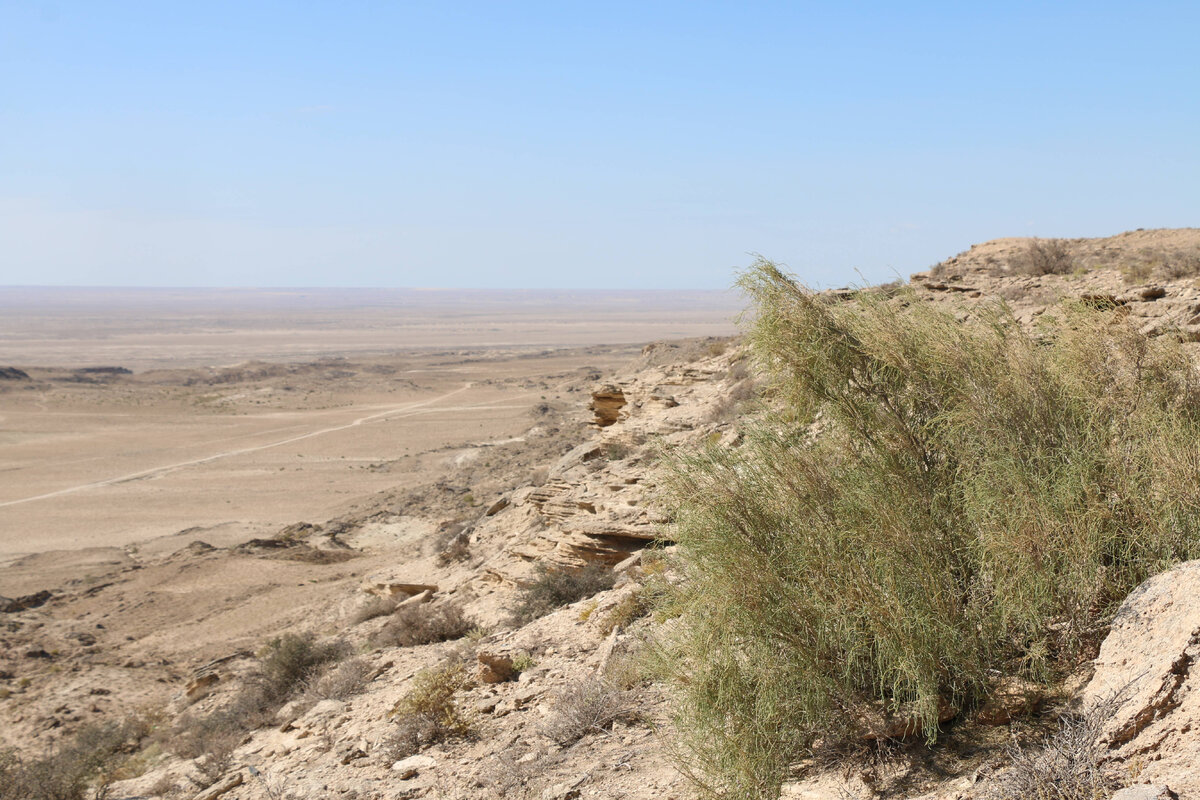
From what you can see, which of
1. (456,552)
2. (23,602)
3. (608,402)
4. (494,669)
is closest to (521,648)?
(494,669)

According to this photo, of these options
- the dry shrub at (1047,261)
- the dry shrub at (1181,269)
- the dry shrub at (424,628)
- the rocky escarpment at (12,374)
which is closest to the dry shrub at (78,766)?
the dry shrub at (424,628)

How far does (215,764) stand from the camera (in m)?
10.2

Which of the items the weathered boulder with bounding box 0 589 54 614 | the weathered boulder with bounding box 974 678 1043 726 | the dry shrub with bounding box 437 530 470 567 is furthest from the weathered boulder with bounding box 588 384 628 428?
the weathered boulder with bounding box 974 678 1043 726

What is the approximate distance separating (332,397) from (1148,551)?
221ft

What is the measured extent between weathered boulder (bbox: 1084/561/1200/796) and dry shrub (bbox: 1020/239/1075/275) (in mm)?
14766

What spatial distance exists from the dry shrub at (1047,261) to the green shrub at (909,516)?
12.9m

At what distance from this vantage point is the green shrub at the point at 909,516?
4.77 m

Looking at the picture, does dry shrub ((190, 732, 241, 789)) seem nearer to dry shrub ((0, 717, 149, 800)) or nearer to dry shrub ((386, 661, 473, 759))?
dry shrub ((0, 717, 149, 800))

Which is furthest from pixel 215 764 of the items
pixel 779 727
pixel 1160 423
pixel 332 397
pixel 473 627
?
pixel 332 397

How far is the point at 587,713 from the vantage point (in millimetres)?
7477

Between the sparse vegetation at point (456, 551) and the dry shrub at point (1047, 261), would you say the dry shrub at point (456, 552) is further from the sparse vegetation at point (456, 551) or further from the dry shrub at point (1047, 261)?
the dry shrub at point (1047, 261)

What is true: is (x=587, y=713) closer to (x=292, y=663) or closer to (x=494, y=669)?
(x=494, y=669)

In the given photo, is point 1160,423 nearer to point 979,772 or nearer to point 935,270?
point 979,772

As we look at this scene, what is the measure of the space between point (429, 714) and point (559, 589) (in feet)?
14.1
